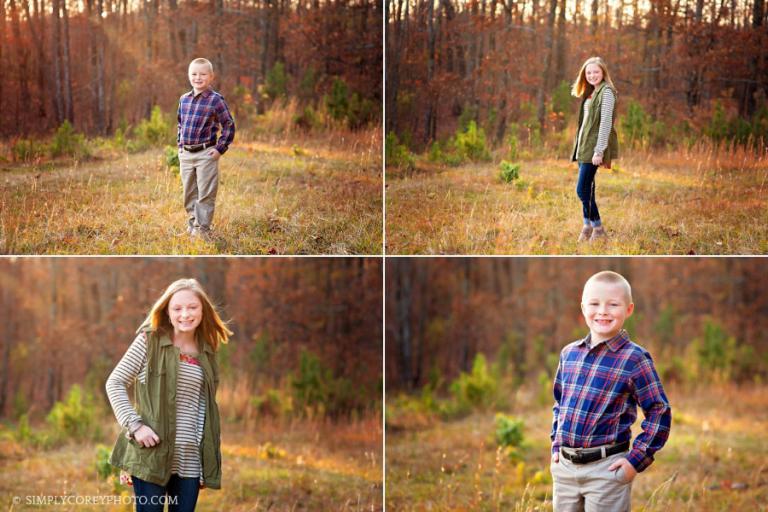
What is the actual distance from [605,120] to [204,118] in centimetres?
204

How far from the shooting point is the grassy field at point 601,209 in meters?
5.84

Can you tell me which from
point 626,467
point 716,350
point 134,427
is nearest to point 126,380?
point 134,427

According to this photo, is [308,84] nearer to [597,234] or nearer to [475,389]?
[597,234]

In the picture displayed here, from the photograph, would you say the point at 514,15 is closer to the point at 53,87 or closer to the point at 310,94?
the point at 310,94

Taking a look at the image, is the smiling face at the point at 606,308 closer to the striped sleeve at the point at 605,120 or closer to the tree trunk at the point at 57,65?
the striped sleeve at the point at 605,120

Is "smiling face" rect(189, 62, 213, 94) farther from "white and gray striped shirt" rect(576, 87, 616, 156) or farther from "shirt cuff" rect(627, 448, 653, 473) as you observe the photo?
"shirt cuff" rect(627, 448, 653, 473)

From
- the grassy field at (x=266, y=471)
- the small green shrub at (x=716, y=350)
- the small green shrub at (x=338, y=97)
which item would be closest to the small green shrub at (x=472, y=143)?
the small green shrub at (x=338, y=97)

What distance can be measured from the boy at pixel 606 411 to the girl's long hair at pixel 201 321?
Answer: 1352mm

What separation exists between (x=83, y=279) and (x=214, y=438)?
3.34 metres

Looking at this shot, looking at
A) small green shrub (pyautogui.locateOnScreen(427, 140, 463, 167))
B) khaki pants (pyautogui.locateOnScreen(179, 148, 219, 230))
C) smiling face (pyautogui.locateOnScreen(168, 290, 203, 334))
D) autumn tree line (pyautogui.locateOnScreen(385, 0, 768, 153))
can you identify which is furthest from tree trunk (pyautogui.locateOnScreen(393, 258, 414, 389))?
smiling face (pyautogui.locateOnScreen(168, 290, 203, 334))

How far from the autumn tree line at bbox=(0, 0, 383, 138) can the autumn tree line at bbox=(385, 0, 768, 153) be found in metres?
0.31

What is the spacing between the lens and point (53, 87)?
630 centimetres

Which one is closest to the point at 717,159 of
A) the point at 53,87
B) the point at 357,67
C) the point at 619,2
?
the point at 619,2

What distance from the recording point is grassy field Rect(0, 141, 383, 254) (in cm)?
577
